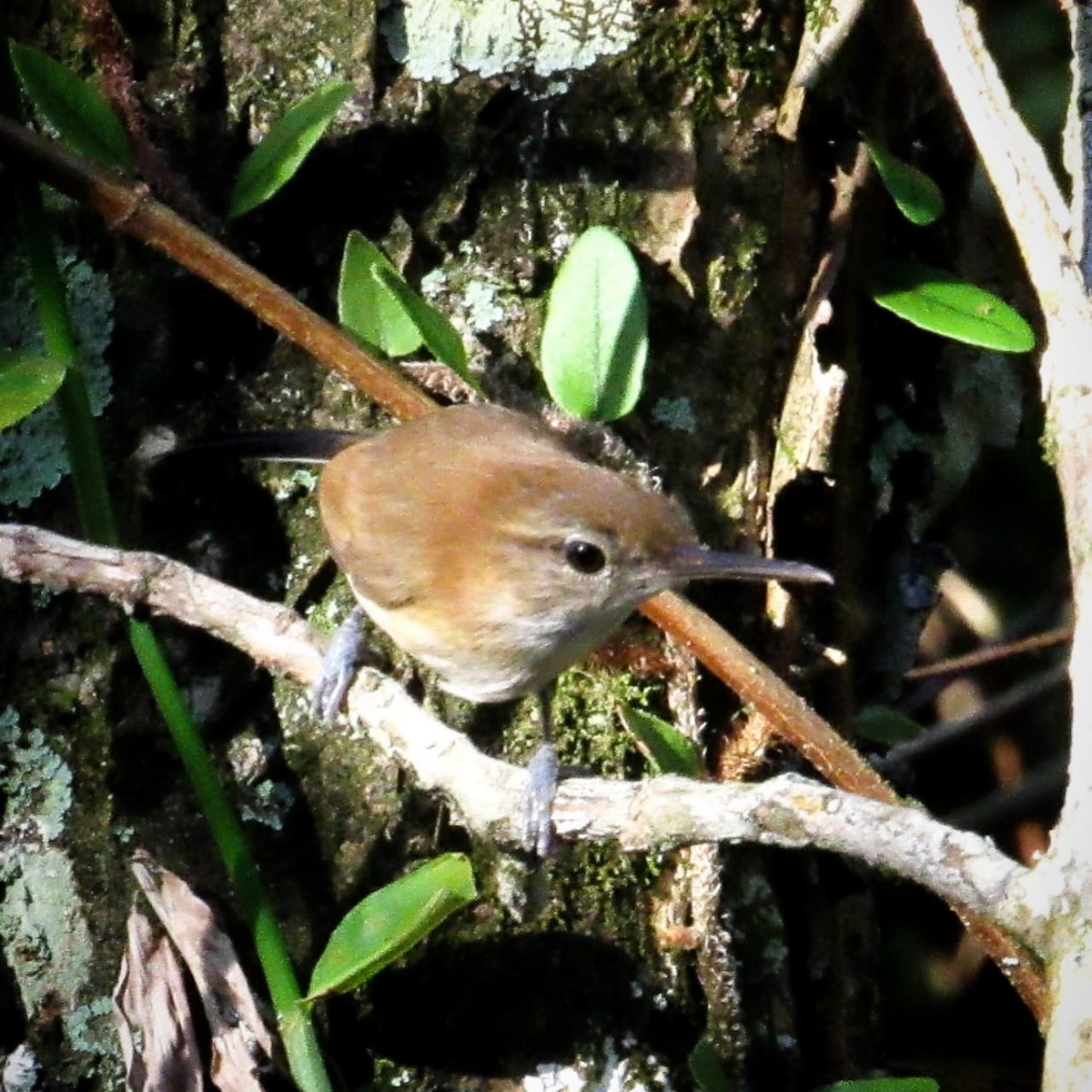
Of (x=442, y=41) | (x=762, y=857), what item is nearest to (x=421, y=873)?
(x=762, y=857)

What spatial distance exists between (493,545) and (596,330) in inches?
17.1

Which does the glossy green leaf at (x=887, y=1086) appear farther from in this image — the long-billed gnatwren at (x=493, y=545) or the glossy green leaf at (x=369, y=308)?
the glossy green leaf at (x=369, y=308)

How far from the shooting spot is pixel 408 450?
2561 millimetres

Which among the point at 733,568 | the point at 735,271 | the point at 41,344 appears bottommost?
the point at 733,568

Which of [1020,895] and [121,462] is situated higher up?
[121,462]

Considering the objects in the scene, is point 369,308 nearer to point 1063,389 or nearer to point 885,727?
point 1063,389

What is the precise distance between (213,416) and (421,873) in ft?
2.75

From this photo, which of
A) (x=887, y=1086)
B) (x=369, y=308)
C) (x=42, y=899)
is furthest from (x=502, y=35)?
(x=887, y=1086)

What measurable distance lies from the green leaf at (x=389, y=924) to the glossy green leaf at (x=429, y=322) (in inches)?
29.0

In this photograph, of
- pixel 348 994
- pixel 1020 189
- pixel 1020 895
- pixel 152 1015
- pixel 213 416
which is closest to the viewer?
pixel 1020 895

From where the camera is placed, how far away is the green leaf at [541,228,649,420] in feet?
7.72

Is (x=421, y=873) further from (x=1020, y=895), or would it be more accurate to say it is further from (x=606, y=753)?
(x=1020, y=895)

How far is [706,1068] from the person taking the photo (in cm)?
218

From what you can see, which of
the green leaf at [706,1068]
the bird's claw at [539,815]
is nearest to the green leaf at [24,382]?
the bird's claw at [539,815]
